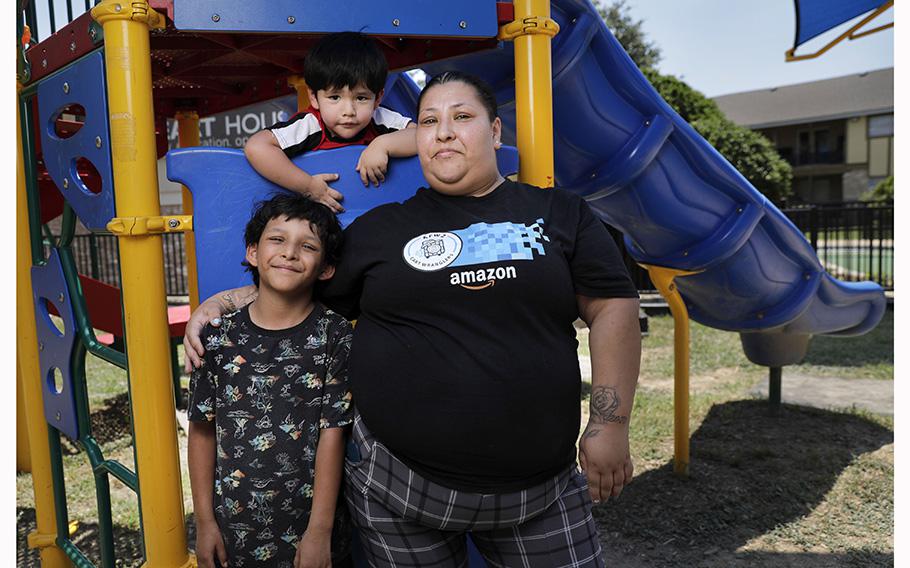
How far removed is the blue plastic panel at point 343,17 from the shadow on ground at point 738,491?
2.68 metres

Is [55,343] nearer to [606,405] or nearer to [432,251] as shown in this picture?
[432,251]

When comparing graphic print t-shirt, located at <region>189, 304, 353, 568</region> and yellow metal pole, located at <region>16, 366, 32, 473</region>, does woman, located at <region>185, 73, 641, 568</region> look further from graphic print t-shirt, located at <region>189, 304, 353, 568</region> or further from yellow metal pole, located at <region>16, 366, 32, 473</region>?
yellow metal pole, located at <region>16, 366, 32, 473</region>

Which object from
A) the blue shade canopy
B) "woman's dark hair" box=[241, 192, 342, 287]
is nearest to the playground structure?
"woman's dark hair" box=[241, 192, 342, 287]

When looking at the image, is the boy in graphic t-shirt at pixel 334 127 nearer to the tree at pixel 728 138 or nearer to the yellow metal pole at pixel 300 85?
the yellow metal pole at pixel 300 85

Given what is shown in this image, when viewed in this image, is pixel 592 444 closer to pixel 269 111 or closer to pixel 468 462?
pixel 468 462

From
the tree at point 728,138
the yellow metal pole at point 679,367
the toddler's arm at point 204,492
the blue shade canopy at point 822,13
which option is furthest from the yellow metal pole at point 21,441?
the tree at point 728,138

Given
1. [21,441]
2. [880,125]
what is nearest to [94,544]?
[21,441]

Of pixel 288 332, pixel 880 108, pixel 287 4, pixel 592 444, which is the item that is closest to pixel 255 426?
pixel 288 332

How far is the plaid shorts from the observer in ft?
5.48

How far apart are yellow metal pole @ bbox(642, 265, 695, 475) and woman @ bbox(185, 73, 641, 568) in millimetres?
3046

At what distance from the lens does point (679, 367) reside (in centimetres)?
475

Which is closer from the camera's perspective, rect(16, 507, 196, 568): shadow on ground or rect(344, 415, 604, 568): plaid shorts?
rect(344, 415, 604, 568): plaid shorts

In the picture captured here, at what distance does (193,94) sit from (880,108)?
36.6 meters

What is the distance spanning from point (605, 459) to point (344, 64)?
50.0 inches
